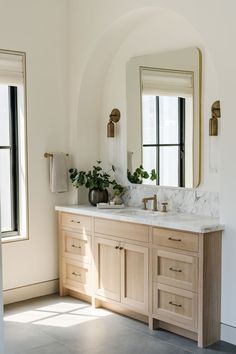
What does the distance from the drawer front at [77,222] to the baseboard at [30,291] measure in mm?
602

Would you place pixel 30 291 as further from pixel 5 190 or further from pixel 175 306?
pixel 175 306

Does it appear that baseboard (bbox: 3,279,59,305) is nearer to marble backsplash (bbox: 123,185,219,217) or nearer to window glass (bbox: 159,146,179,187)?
marble backsplash (bbox: 123,185,219,217)

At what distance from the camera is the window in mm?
4910

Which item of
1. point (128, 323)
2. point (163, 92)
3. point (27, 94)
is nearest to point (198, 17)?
point (163, 92)

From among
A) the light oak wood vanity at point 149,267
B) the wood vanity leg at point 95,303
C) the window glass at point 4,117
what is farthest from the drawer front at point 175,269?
the window glass at point 4,117

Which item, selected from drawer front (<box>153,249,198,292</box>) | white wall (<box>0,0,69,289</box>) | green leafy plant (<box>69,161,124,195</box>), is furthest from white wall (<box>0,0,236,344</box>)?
drawer front (<box>153,249,198,292</box>)

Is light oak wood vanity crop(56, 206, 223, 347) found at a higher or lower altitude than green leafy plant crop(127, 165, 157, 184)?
lower

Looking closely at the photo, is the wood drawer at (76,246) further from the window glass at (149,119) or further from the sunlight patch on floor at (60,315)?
the window glass at (149,119)

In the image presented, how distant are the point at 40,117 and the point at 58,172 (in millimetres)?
548

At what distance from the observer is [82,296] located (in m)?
4.93

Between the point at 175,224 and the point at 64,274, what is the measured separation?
158 cm

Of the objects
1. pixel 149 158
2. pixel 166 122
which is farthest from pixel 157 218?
pixel 166 122

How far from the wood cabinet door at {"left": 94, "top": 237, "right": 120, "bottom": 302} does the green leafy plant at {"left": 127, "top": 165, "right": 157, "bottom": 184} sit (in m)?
0.69

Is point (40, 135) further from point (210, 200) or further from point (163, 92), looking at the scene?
point (210, 200)
